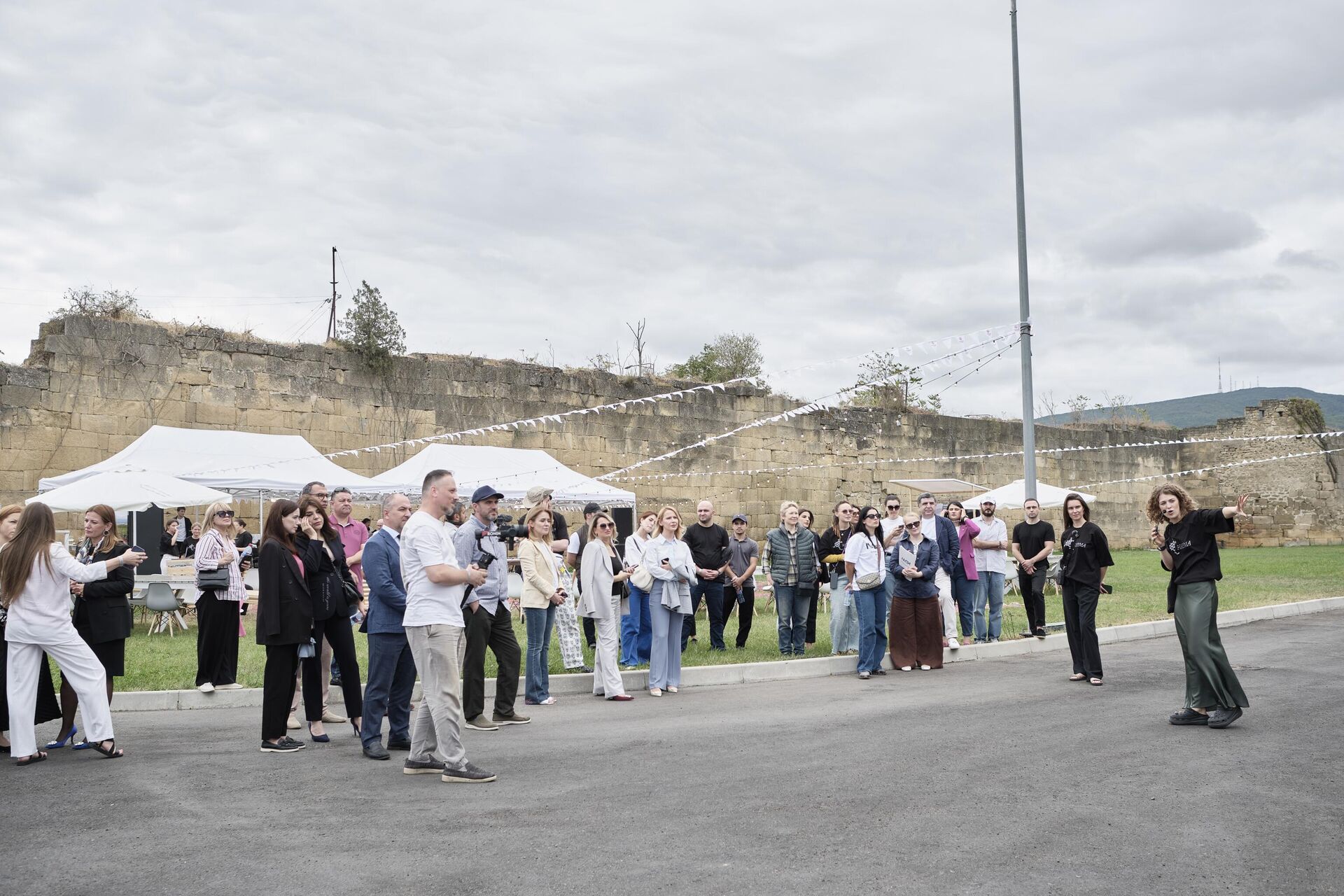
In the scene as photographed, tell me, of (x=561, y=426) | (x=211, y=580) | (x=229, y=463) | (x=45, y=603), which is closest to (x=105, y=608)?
(x=45, y=603)

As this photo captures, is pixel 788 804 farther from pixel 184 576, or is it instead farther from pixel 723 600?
pixel 184 576

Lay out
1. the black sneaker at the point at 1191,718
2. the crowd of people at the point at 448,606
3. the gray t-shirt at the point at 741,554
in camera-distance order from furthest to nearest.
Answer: the gray t-shirt at the point at 741,554 → the black sneaker at the point at 1191,718 → the crowd of people at the point at 448,606

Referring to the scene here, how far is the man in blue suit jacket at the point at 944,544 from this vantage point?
38.2 ft

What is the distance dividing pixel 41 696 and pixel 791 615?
704cm

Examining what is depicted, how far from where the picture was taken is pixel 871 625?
1055cm

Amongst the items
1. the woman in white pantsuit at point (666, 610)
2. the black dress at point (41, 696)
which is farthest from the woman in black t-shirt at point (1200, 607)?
the black dress at point (41, 696)

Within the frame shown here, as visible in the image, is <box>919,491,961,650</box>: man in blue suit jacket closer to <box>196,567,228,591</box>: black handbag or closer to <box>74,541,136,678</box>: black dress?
<box>196,567,228,591</box>: black handbag

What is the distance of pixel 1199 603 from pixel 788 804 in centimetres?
368

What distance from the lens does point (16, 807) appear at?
557cm

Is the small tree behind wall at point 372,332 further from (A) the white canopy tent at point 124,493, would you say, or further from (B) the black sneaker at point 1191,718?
(B) the black sneaker at point 1191,718

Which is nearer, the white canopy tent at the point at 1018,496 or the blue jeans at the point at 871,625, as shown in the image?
the blue jeans at the point at 871,625

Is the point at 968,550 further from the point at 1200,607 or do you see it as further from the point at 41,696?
the point at 41,696

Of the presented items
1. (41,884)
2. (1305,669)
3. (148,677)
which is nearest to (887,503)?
(1305,669)

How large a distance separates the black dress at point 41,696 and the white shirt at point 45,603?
1.20 feet
